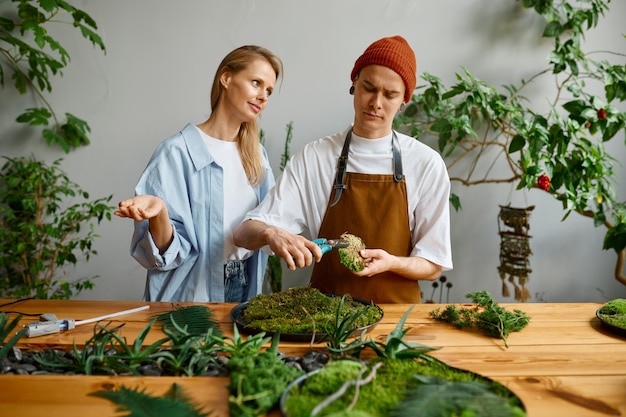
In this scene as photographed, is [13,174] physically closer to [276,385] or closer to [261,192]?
[261,192]

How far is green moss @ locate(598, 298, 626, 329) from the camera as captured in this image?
5.56ft

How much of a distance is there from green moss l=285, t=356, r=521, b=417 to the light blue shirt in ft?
4.14

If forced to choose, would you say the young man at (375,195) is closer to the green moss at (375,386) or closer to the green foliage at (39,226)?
the green moss at (375,386)

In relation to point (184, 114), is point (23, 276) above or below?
below

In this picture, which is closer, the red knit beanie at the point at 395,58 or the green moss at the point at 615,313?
the green moss at the point at 615,313

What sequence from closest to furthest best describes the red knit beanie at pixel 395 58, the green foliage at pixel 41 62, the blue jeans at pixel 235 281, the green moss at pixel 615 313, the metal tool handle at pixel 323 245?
1. the green moss at pixel 615 313
2. the metal tool handle at pixel 323 245
3. the red knit beanie at pixel 395 58
4. the blue jeans at pixel 235 281
5. the green foliage at pixel 41 62

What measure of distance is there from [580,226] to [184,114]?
2.86m

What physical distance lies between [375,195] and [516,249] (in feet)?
5.48

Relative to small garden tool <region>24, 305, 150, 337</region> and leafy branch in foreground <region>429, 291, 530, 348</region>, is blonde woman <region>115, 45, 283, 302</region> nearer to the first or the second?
small garden tool <region>24, 305, 150, 337</region>

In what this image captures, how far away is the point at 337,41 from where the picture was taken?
3654 mm

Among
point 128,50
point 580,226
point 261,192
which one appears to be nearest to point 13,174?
point 128,50

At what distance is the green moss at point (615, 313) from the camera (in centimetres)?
170

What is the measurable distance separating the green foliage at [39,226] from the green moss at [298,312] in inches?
76.2

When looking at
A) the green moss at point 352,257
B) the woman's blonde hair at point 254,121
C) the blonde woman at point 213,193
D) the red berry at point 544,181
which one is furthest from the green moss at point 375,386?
the red berry at point 544,181
